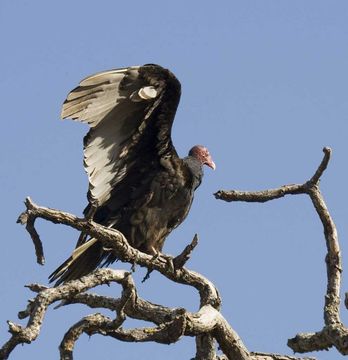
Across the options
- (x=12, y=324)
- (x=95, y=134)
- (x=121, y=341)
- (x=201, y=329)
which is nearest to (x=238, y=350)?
(x=201, y=329)

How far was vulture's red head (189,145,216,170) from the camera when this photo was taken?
25.2ft

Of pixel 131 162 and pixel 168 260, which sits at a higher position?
pixel 131 162

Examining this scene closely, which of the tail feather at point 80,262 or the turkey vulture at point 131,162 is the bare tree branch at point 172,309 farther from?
the turkey vulture at point 131,162

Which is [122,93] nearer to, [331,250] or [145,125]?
[145,125]

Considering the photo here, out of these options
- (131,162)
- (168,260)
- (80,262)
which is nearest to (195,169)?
(131,162)

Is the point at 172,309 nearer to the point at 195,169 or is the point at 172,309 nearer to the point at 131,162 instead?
the point at 131,162

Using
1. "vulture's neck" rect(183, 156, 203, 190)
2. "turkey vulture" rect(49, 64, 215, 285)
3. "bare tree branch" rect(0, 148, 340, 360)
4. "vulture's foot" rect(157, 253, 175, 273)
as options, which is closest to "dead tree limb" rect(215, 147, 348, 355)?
"bare tree branch" rect(0, 148, 340, 360)

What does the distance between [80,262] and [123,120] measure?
0.89 meters

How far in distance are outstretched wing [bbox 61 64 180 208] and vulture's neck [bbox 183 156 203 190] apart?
7.6 inches

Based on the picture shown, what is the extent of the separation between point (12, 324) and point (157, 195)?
10.0 feet

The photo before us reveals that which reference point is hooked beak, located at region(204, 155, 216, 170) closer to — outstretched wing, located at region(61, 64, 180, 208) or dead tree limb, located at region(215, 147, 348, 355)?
outstretched wing, located at region(61, 64, 180, 208)

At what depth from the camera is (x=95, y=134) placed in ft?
21.5

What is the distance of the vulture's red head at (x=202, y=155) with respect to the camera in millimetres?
7679

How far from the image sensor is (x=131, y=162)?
6.93m
